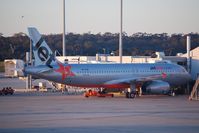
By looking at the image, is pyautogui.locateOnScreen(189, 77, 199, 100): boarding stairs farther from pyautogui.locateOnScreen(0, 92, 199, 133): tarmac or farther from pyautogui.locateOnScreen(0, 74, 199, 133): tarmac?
pyautogui.locateOnScreen(0, 92, 199, 133): tarmac

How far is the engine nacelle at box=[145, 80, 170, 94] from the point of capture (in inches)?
1781

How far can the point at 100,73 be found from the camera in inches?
1805

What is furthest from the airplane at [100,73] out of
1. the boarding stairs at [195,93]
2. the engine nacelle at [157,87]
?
the boarding stairs at [195,93]

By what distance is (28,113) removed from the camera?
3059 cm

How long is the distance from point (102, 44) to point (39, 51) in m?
97.4

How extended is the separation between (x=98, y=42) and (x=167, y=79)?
9563 cm

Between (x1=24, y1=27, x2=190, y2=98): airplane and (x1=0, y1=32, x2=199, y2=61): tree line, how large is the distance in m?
73.6

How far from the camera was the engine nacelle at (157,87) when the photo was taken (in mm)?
45250

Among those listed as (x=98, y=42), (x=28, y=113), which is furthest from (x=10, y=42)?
(x=28, y=113)

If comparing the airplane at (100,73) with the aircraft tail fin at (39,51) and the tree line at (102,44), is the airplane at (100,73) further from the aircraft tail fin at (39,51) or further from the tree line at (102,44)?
the tree line at (102,44)

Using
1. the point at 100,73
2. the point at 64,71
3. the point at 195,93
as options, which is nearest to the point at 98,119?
the point at 64,71

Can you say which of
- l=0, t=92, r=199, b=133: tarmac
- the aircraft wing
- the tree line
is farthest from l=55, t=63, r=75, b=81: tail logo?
the tree line

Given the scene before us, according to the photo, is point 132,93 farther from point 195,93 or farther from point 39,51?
point 39,51

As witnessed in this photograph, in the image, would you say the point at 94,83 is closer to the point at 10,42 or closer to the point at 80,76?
the point at 80,76
